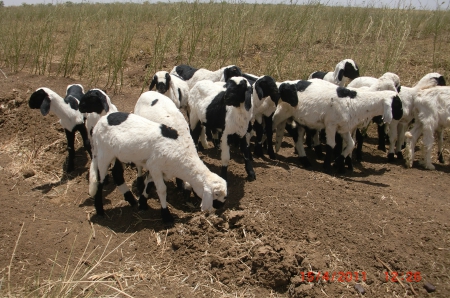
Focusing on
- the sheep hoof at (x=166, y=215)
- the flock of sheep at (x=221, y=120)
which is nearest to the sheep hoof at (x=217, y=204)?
the flock of sheep at (x=221, y=120)

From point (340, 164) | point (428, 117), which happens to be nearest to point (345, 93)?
point (340, 164)

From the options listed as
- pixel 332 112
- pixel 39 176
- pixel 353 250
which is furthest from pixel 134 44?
pixel 353 250

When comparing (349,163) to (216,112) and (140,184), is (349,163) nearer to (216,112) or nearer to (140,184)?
(216,112)

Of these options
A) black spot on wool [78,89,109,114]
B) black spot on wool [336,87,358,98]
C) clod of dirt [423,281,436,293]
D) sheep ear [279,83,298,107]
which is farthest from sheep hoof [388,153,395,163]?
black spot on wool [78,89,109,114]

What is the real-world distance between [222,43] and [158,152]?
704cm

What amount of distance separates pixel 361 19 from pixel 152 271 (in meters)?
13.3

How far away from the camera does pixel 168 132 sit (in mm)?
5410

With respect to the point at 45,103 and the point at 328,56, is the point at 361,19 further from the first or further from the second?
the point at 45,103

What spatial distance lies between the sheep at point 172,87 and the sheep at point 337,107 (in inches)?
81.0

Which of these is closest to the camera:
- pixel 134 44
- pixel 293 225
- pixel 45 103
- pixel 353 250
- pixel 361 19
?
pixel 353 250

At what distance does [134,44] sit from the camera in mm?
15844

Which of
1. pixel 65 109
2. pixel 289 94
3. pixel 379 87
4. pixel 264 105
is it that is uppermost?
pixel 379 87

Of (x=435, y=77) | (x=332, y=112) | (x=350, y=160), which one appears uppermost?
(x=435, y=77)

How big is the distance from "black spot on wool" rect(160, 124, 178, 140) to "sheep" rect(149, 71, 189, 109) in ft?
6.90
